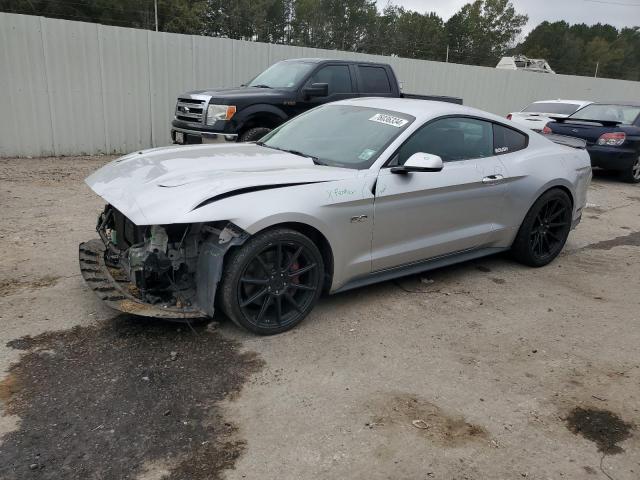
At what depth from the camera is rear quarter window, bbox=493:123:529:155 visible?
5141 millimetres

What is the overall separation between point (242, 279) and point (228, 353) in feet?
1.63

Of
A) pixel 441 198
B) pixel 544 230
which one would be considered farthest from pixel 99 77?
pixel 544 230

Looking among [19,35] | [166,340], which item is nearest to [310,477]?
[166,340]

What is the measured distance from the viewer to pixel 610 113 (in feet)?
37.5

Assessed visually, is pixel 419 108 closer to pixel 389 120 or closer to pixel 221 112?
pixel 389 120

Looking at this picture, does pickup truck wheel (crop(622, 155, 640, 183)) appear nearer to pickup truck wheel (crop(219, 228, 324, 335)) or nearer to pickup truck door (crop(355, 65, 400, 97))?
pickup truck door (crop(355, 65, 400, 97))

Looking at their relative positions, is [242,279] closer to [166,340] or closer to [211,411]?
[166,340]

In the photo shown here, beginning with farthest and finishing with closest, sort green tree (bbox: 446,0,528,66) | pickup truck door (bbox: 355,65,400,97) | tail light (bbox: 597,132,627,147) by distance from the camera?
green tree (bbox: 446,0,528,66)
tail light (bbox: 597,132,627,147)
pickup truck door (bbox: 355,65,400,97)

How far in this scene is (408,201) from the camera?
430 cm

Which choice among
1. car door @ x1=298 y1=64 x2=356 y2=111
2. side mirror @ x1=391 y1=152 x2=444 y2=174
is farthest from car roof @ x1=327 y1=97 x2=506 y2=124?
car door @ x1=298 y1=64 x2=356 y2=111

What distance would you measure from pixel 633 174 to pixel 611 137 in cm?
116

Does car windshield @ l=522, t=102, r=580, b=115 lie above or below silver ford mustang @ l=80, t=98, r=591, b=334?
above

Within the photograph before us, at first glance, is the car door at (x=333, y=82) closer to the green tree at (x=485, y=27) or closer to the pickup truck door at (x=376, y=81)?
the pickup truck door at (x=376, y=81)

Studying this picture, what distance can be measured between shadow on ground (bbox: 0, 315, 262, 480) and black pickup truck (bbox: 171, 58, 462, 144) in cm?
527
